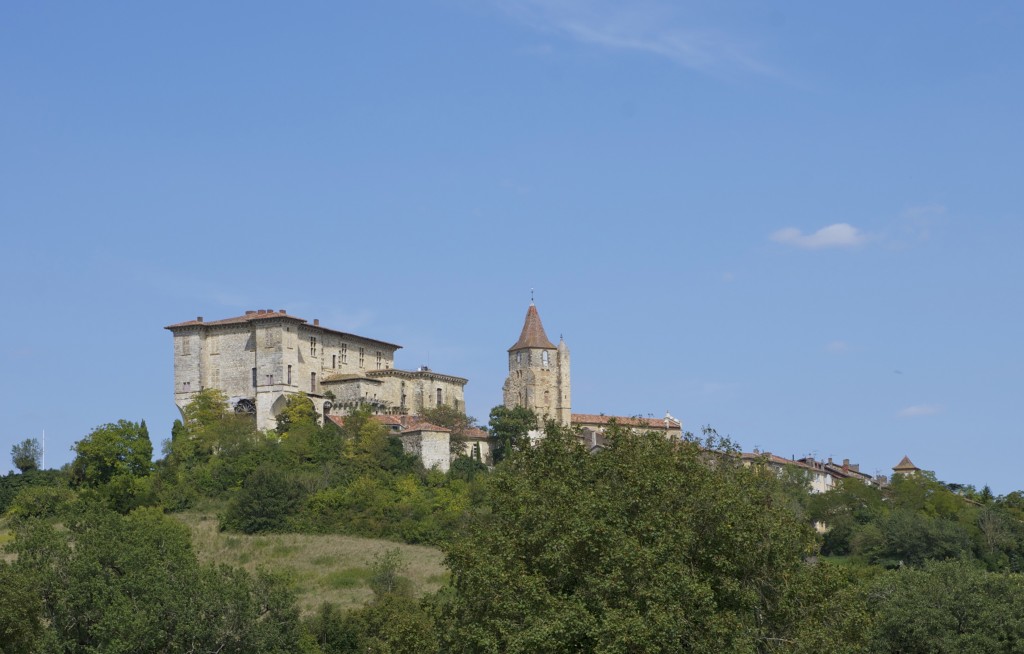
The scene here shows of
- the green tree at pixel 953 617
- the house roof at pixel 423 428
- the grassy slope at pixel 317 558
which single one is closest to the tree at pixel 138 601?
the grassy slope at pixel 317 558

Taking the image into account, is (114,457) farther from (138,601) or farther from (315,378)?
(138,601)

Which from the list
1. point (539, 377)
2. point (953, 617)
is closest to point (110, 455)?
point (539, 377)

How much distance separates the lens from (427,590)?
6750 centimetres

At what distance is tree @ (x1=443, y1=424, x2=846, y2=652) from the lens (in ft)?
110

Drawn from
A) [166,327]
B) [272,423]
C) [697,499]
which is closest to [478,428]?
[272,423]

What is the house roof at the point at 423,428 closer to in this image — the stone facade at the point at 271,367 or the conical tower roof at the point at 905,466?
the stone facade at the point at 271,367

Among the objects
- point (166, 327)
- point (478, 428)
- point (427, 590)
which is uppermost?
point (166, 327)

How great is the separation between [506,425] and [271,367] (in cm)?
1347

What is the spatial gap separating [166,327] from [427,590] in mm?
32188

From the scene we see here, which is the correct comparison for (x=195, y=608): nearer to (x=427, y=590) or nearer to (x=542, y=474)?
(x=542, y=474)

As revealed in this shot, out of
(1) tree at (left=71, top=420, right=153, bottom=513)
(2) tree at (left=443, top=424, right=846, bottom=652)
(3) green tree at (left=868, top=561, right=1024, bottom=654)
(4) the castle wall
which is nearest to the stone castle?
(4) the castle wall

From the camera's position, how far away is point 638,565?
111 ft

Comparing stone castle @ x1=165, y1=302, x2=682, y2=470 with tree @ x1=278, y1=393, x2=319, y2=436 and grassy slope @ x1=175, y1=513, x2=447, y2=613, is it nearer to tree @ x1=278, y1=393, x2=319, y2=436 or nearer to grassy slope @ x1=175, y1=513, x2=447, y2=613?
tree @ x1=278, y1=393, x2=319, y2=436

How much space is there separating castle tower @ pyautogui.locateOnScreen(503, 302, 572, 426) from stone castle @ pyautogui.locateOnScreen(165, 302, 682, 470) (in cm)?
176
